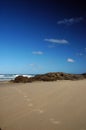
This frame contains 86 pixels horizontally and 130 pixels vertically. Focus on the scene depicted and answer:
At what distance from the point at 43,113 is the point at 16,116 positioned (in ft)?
1.70

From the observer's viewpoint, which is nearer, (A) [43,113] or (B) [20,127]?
(B) [20,127]

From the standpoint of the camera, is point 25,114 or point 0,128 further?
point 25,114

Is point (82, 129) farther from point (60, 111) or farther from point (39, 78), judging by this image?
point (39, 78)

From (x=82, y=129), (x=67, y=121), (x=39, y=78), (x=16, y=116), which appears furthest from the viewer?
(x=39, y=78)

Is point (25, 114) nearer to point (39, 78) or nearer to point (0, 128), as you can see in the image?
point (0, 128)

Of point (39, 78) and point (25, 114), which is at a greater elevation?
point (39, 78)

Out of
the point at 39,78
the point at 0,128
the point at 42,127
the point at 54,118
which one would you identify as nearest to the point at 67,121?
the point at 54,118

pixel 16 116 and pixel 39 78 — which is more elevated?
pixel 39 78

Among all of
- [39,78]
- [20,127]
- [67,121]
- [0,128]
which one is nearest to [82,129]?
[67,121]

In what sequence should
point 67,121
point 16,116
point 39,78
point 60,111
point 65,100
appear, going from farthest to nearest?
point 39,78 < point 65,100 < point 60,111 < point 16,116 < point 67,121

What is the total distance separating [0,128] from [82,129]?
122 centimetres

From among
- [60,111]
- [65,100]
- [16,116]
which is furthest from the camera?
[65,100]

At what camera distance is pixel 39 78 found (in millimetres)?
13898

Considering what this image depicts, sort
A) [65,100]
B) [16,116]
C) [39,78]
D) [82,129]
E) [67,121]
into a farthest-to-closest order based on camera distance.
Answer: [39,78] → [65,100] → [16,116] → [67,121] → [82,129]
